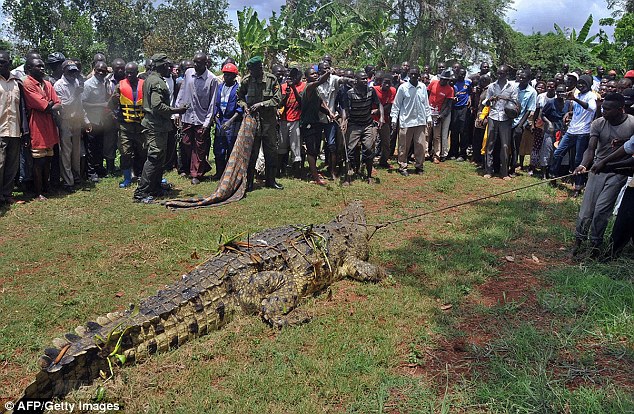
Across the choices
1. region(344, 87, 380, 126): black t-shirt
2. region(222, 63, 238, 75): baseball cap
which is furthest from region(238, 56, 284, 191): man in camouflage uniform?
region(344, 87, 380, 126): black t-shirt

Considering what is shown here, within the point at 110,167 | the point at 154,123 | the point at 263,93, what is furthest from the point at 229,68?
the point at 110,167

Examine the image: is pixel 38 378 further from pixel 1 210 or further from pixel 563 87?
pixel 563 87

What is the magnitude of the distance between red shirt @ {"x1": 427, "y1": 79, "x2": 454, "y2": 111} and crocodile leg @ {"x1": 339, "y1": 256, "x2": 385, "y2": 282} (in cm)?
697

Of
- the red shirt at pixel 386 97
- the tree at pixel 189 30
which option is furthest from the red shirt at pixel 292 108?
the tree at pixel 189 30

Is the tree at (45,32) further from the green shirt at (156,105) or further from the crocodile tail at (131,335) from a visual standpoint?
the crocodile tail at (131,335)

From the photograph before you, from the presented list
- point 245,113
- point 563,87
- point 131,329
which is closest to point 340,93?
point 245,113

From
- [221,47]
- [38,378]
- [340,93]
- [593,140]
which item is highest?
[221,47]

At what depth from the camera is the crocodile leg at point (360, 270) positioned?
5219 mm

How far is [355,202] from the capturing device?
22.9 feet

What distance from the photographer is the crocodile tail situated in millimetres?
→ 3000

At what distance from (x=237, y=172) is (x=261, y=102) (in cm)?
126

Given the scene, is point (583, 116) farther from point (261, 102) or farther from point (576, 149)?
point (261, 102)

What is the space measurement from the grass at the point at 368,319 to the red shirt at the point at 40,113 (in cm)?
101

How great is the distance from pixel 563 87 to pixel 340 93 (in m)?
4.45
